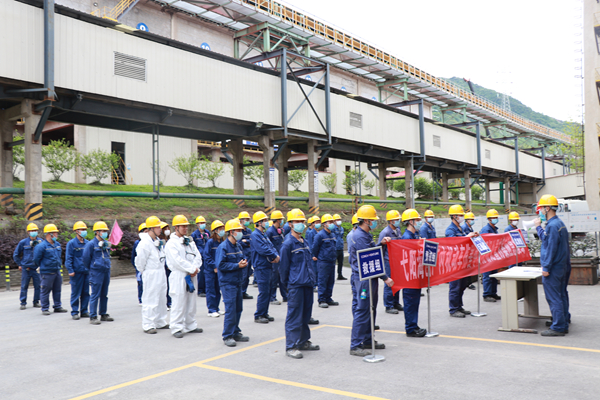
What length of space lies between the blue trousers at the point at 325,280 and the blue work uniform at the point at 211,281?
8.25 feet

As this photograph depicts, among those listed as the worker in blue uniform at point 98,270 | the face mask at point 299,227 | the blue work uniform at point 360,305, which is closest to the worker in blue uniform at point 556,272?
the blue work uniform at point 360,305

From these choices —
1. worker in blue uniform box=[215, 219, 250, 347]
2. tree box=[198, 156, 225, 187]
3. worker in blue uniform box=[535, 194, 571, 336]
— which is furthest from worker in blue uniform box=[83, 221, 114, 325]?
tree box=[198, 156, 225, 187]

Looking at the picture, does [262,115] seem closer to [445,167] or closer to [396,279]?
[396,279]

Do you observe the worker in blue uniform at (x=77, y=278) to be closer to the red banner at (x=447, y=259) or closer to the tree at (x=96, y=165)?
the red banner at (x=447, y=259)

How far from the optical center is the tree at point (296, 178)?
49.6 meters

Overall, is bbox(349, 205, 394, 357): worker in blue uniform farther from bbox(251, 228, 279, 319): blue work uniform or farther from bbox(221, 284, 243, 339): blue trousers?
bbox(251, 228, 279, 319): blue work uniform

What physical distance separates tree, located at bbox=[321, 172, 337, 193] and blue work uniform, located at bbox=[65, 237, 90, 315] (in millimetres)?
42982

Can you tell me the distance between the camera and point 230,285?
7.90 metres

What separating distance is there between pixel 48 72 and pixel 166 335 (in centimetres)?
1261

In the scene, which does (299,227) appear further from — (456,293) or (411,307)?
(456,293)

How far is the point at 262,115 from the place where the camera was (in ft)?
82.4

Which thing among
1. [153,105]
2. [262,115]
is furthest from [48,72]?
[262,115]

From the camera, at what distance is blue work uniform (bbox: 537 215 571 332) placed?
783cm

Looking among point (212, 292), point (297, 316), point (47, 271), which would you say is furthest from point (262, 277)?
point (47, 271)
